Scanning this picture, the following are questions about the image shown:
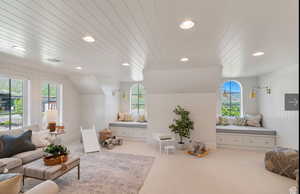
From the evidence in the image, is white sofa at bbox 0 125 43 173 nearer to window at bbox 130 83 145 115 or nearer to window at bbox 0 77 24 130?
window at bbox 0 77 24 130

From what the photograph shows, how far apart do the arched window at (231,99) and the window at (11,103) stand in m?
6.45

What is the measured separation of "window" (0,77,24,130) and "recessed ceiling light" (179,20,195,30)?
4281 millimetres

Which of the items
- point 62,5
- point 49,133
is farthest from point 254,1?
point 49,133

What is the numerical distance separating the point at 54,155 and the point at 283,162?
4.22 m

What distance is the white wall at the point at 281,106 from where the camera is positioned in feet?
10.5

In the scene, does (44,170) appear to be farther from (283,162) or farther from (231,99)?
(231,99)

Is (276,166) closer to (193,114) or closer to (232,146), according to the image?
(232,146)

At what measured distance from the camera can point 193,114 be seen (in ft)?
14.6

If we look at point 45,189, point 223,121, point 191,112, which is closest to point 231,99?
point 223,121

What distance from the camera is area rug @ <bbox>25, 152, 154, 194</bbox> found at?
2246mm

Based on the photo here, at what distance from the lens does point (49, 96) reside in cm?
443

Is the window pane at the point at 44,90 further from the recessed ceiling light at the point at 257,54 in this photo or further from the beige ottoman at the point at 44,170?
the recessed ceiling light at the point at 257,54

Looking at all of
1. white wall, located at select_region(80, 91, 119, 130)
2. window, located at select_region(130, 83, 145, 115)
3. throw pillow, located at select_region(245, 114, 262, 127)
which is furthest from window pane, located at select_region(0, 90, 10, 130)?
throw pillow, located at select_region(245, 114, 262, 127)

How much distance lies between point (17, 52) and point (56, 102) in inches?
94.9
